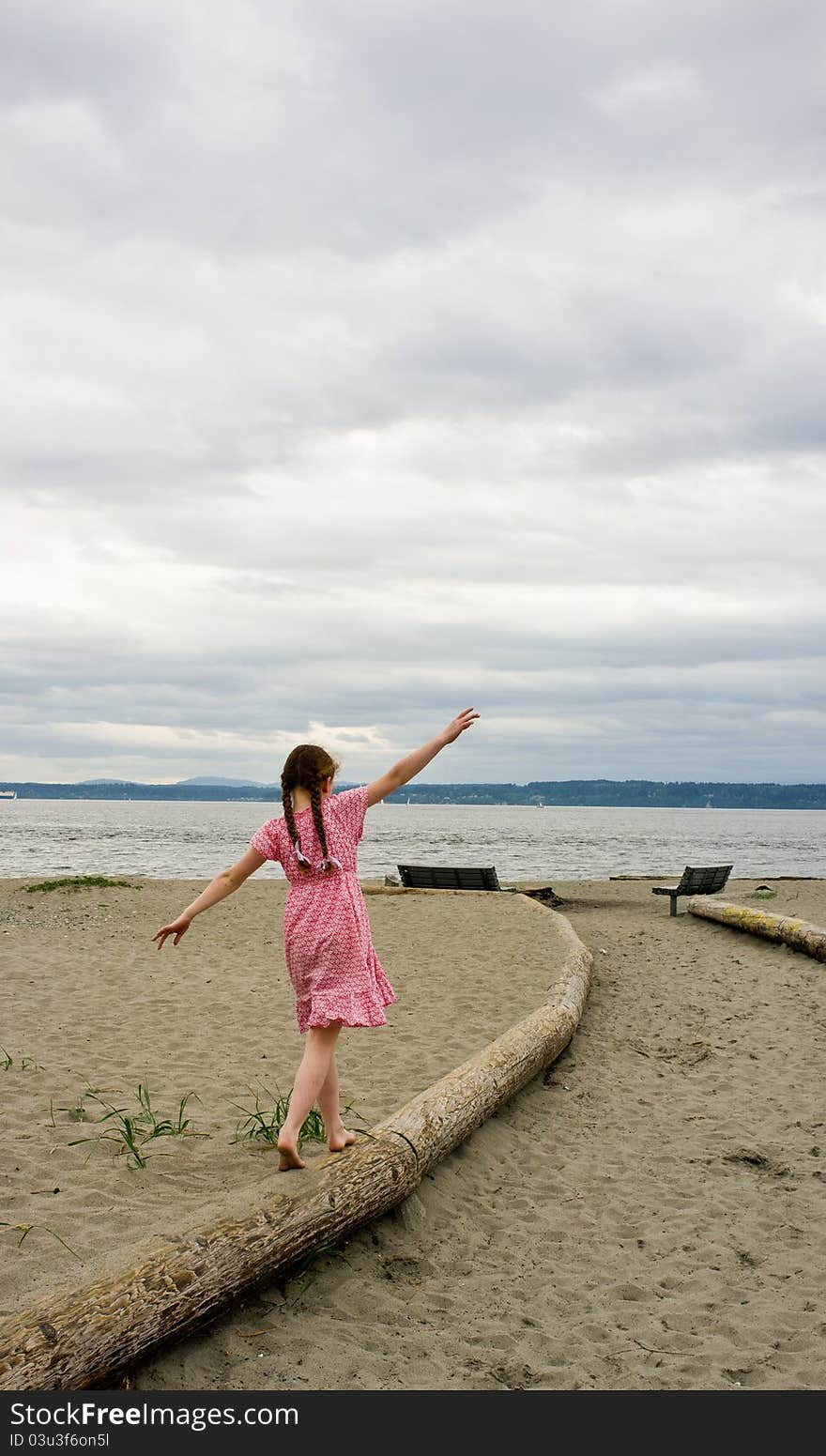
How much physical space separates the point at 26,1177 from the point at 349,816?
7.53 ft

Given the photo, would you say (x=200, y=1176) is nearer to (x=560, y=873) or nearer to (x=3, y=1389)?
(x=3, y=1389)

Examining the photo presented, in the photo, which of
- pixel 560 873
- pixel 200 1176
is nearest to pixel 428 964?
pixel 200 1176

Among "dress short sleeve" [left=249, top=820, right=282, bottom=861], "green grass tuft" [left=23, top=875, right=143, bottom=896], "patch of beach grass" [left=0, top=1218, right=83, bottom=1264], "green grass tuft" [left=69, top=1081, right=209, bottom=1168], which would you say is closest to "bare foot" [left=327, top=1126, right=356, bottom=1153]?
"green grass tuft" [left=69, top=1081, right=209, bottom=1168]

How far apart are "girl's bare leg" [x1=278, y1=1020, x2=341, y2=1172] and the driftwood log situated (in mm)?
92

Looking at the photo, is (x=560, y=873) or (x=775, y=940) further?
(x=560, y=873)

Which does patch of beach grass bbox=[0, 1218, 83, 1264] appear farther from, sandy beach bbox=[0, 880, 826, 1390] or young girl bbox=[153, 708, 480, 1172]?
young girl bbox=[153, 708, 480, 1172]

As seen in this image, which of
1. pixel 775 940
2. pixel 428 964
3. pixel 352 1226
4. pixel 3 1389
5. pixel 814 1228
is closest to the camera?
pixel 3 1389

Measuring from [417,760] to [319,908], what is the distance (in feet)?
2.69

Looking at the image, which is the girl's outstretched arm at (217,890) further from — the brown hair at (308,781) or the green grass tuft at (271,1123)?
the green grass tuft at (271,1123)

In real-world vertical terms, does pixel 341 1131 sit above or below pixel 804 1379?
above

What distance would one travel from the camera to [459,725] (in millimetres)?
4281

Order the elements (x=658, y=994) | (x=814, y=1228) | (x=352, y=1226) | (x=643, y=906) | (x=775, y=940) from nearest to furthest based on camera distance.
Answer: (x=352, y=1226), (x=814, y=1228), (x=658, y=994), (x=775, y=940), (x=643, y=906)

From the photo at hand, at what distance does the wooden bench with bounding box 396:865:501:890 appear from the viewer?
60.8ft

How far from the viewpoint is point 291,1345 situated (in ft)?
11.9
